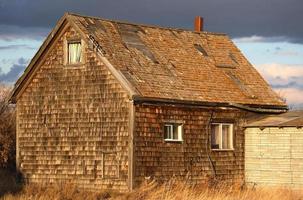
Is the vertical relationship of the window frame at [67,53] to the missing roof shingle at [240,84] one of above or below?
above

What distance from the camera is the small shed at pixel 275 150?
1417 inches

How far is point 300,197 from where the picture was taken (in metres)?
33.5

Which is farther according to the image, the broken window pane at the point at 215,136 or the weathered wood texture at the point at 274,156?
the broken window pane at the point at 215,136

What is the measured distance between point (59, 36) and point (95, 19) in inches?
68.9

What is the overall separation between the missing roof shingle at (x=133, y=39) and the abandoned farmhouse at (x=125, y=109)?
6 centimetres

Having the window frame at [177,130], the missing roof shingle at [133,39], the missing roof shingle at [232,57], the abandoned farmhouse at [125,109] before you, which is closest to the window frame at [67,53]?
the abandoned farmhouse at [125,109]

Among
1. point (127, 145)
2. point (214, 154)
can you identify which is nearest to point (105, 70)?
point (127, 145)

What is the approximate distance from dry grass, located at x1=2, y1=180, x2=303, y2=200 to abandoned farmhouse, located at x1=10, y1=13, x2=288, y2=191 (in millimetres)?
563

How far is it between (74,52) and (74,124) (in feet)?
9.83

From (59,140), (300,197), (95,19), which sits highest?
(95,19)

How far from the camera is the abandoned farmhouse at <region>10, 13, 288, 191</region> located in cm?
3384

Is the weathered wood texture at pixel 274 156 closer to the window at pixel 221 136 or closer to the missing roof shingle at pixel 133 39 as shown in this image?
the window at pixel 221 136

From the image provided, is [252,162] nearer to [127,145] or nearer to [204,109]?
[204,109]

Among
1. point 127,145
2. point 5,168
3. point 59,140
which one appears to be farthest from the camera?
point 5,168
